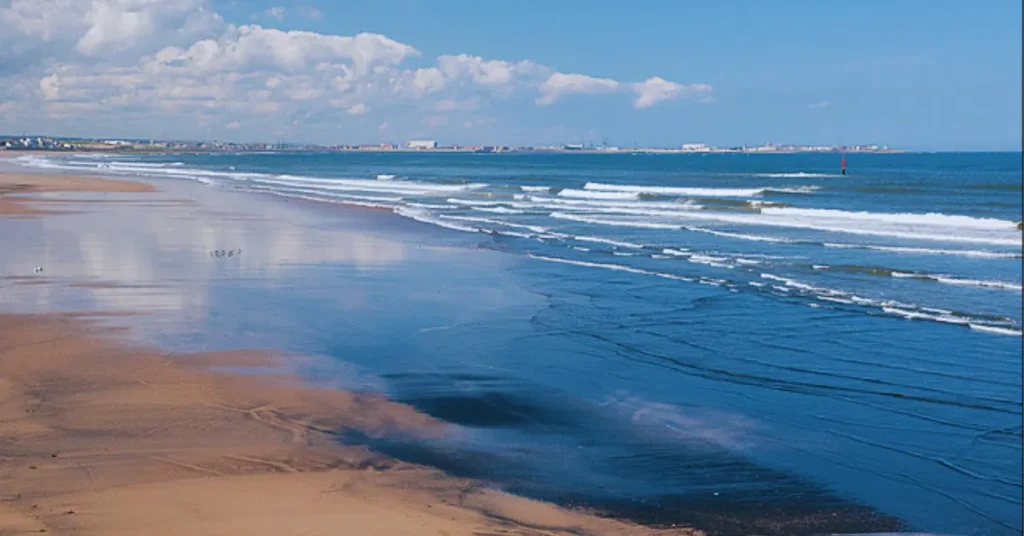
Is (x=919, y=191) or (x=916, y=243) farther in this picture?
(x=919, y=191)

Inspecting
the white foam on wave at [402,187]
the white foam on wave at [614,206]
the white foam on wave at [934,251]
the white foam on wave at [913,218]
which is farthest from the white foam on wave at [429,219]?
the white foam on wave at [402,187]

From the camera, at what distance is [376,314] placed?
48.1 ft

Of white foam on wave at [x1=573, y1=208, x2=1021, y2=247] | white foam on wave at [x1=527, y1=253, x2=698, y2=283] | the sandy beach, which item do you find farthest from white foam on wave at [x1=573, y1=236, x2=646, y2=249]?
the sandy beach

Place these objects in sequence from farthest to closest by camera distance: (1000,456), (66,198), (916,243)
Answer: (66,198), (916,243), (1000,456)

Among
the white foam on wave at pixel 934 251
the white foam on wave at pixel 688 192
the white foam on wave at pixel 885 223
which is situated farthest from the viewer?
the white foam on wave at pixel 688 192

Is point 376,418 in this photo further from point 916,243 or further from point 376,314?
point 916,243

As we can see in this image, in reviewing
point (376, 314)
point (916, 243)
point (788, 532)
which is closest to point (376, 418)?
point (788, 532)

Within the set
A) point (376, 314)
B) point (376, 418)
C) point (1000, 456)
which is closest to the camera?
point (1000, 456)

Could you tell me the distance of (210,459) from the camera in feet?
25.6

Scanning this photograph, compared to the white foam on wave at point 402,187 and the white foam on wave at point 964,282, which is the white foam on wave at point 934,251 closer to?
the white foam on wave at point 964,282

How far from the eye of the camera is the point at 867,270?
66.4ft

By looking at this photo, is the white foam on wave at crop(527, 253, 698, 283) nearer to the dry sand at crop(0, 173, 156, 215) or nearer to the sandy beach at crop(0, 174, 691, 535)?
the sandy beach at crop(0, 174, 691, 535)

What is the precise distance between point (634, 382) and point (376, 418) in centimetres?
313

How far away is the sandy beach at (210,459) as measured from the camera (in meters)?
6.57
